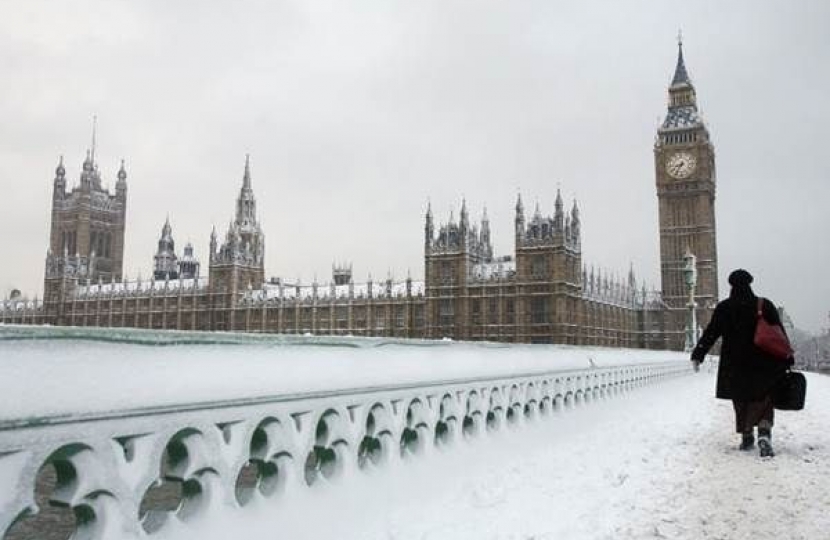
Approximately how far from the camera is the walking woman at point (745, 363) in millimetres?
6789

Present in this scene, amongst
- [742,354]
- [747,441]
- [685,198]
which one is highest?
[685,198]

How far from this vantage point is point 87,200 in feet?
351

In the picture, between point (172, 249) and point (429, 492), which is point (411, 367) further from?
point (172, 249)

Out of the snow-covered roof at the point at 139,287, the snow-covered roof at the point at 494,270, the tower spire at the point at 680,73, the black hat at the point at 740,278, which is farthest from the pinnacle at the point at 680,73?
the black hat at the point at 740,278

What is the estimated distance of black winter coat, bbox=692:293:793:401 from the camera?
688 cm

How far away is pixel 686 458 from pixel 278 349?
4.68 metres

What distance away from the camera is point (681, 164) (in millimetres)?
79750

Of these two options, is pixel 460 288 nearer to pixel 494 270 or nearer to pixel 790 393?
pixel 494 270

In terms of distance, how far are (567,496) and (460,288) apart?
2107 inches

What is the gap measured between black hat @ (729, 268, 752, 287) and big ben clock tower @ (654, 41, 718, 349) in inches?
2741

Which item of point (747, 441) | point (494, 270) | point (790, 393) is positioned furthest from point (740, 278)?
point (494, 270)

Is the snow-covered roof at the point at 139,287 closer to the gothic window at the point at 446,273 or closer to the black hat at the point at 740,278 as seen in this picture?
the gothic window at the point at 446,273

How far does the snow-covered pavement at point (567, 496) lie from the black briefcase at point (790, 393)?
1.57 feet

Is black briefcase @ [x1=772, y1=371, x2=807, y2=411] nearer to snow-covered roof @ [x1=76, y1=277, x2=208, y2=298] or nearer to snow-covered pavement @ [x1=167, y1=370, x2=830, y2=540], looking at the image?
snow-covered pavement @ [x1=167, y1=370, x2=830, y2=540]
